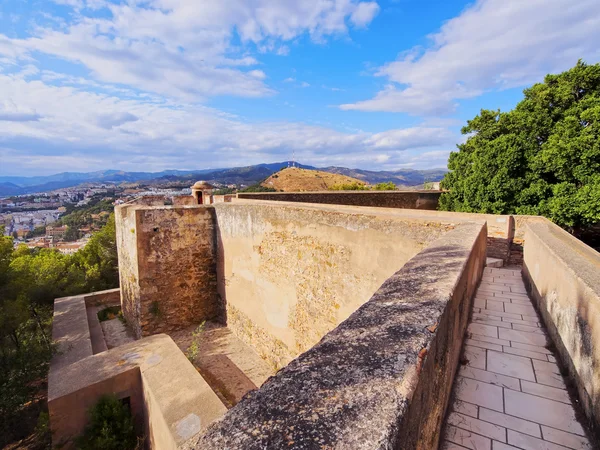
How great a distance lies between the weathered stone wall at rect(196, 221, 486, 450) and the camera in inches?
35.9

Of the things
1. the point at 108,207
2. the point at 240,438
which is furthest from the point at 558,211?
the point at 108,207

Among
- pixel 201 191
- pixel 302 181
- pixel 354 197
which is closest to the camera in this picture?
pixel 354 197

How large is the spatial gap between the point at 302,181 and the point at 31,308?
141ft

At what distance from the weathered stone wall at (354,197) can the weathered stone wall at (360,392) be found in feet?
32.6

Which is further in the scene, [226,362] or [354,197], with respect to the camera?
[354,197]

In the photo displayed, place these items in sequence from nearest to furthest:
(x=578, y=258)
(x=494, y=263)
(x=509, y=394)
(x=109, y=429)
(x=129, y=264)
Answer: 1. (x=509, y=394)
2. (x=578, y=258)
3. (x=109, y=429)
4. (x=494, y=263)
5. (x=129, y=264)

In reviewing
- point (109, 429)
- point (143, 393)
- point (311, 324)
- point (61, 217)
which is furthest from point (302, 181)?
point (61, 217)

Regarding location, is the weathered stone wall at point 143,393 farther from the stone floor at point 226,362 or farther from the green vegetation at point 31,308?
the stone floor at point 226,362

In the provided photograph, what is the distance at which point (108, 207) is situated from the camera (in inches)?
2292

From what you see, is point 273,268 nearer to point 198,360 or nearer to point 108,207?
point 198,360

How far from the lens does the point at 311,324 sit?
5.94m

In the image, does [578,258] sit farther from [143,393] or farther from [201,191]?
[201,191]

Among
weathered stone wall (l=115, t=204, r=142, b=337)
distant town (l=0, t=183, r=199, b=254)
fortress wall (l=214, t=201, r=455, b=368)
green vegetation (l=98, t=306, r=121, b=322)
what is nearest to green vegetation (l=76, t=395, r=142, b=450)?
fortress wall (l=214, t=201, r=455, b=368)

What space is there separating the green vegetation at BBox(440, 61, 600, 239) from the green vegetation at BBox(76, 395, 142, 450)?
12052mm
